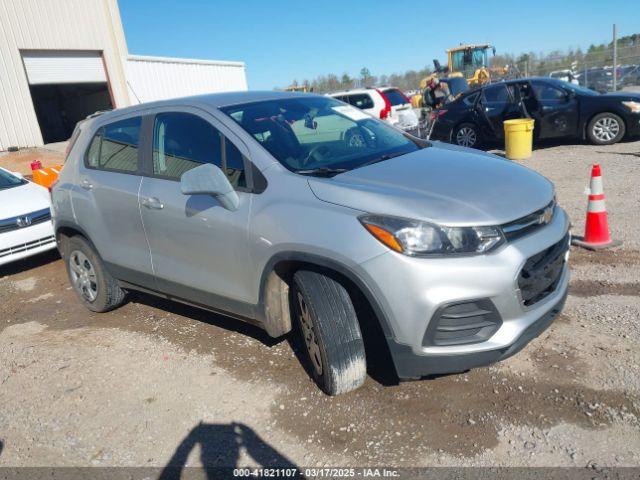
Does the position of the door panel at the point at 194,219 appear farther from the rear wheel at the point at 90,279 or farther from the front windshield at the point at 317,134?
the rear wheel at the point at 90,279

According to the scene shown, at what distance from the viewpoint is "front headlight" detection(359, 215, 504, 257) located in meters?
2.63

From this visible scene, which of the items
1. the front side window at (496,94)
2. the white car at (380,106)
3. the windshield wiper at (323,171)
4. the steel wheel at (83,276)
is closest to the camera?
the windshield wiper at (323,171)

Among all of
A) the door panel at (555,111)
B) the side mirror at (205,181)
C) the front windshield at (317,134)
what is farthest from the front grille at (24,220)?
the door panel at (555,111)

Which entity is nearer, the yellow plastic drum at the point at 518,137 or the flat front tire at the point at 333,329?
the flat front tire at the point at 333,329

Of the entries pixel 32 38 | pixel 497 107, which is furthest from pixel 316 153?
pixel 32 38

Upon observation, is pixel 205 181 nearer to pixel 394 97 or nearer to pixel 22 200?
pixel 22 200

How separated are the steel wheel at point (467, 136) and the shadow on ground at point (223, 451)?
10285 millimetres

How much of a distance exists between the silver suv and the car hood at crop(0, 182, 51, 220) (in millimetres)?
2560

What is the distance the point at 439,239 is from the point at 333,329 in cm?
79

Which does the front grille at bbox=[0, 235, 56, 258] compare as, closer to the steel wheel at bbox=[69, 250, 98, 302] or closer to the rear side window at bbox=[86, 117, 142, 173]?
the steel wheel at bbox=[69, 250, 98, 302]

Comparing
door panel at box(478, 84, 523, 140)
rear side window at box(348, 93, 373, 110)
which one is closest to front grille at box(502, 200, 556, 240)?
door panel at box(478, 84, 523, 140)

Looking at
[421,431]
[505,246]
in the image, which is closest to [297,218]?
[505,246]

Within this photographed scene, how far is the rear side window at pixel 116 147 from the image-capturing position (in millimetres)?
4125

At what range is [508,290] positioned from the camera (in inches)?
104
